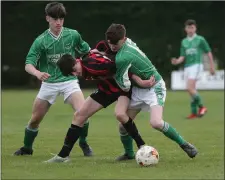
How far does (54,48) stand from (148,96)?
4.80 feet

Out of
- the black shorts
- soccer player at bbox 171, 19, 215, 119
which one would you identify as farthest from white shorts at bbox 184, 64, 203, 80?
the black shorts

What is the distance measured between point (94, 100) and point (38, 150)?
166cm

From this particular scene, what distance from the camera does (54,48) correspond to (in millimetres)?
8438

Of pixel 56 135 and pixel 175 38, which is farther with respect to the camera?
pixel 175 38

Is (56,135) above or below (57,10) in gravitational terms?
below

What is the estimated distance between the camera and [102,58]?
7473 mm

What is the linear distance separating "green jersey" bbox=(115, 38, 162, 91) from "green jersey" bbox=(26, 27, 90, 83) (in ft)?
3.42

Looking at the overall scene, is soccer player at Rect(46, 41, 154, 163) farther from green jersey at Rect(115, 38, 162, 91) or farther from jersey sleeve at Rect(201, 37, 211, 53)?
jersey sleeve at Rect(201, 37, 211, 53)

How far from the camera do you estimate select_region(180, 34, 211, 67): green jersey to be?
1511 cm

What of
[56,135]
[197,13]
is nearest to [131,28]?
[197,13]

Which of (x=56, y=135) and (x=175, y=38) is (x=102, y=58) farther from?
(x=175, y=38)

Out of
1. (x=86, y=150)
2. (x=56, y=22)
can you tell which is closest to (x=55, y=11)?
(x=56, y=22)

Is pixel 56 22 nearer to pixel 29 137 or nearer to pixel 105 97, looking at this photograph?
pixel 105 97

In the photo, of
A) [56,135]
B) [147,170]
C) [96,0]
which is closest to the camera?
[147,170]
